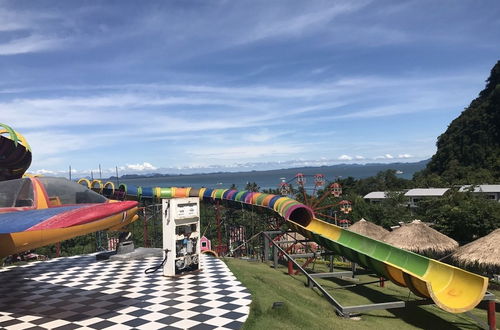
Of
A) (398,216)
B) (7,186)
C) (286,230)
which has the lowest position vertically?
(398,216)

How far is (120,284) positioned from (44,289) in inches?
102

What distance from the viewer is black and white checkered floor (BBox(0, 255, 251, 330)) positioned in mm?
9648

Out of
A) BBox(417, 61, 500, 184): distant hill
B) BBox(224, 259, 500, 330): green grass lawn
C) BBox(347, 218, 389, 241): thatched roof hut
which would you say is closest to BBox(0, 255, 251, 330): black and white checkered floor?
BBox(224, 259, 500, 330): green grass lawn

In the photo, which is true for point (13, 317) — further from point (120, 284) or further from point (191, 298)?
point (191, 298)

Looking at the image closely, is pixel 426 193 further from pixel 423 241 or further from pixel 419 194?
pixel 423 241

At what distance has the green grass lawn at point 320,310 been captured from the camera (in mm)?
9609

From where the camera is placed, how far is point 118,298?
38.6ft

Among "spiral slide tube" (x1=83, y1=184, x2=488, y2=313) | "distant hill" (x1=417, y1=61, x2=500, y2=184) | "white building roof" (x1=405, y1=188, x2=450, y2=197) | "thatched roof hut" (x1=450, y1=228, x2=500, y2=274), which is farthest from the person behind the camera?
"distant hill" (x1=417, y1=61, x2=500, y2=184)

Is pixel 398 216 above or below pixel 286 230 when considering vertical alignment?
below

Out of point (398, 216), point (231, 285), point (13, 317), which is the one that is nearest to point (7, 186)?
point (13, 317)

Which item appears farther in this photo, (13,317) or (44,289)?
A: (44,289)

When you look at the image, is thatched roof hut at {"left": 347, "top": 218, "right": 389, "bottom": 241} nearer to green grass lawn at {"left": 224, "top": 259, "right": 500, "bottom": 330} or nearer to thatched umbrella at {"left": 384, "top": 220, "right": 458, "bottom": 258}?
thatched umbrella at {"left": 384, "top": 220, "right": 458, "bottom": 258}

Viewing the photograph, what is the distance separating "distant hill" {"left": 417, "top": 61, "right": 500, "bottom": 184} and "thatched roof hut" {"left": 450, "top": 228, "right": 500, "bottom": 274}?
144ft

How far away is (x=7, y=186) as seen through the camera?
9.73m
